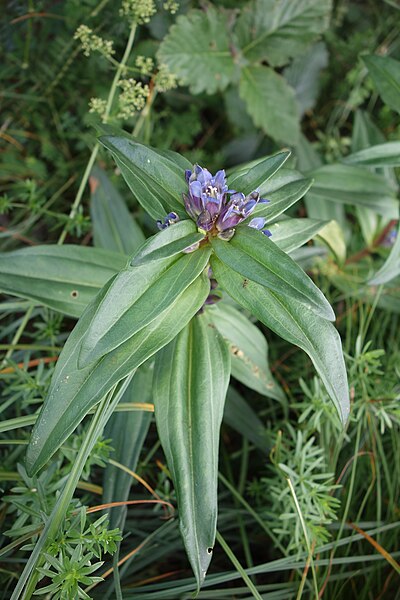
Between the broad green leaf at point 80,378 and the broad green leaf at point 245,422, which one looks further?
the broad green leaf at point 245,422

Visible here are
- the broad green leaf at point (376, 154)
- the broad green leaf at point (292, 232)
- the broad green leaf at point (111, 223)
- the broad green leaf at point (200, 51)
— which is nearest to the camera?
the broad green leaf at point (292, 232)

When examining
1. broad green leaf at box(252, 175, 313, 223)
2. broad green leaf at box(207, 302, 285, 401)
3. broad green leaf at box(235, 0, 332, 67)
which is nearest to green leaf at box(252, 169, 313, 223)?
broad green leaf at box(252, 175, 313, 223)

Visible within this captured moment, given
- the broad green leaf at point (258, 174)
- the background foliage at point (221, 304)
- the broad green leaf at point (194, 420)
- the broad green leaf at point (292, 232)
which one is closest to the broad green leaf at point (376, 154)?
the background foliage at point (221, 304)

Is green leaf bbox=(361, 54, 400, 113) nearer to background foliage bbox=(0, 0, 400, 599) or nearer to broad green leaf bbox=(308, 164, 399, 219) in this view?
background foliage bbox=(0, 0, 400, 599)

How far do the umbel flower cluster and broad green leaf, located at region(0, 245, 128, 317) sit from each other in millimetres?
290

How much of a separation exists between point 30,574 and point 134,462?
30 centimetres

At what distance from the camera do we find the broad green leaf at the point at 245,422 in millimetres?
1445

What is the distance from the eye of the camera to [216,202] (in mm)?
953

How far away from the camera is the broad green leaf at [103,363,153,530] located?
121 cm

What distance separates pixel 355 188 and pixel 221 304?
1.88 feet

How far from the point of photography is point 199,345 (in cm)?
116

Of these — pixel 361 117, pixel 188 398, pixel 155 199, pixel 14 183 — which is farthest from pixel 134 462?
pixel 361 117

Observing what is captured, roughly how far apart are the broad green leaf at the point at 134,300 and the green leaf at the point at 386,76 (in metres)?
0.74

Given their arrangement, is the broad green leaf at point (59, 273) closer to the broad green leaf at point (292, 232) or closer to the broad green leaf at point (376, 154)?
the broad green leaf at point (292, 232)
